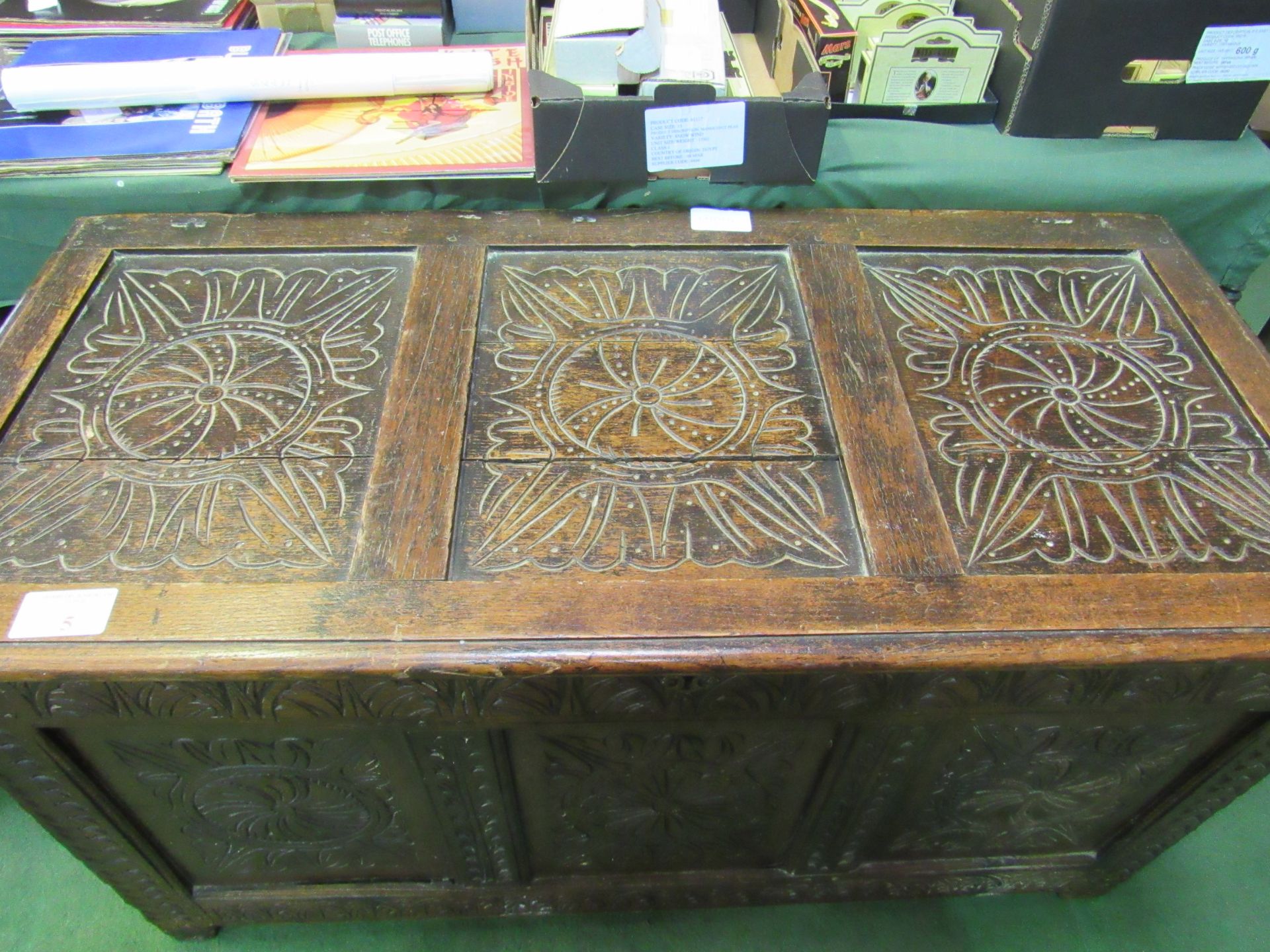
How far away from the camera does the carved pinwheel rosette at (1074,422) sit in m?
0.80

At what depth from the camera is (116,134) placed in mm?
1098

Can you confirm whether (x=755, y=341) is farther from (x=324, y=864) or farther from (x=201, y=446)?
(x=324, y=864)

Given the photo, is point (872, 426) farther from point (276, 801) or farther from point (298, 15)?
point (298, 15)

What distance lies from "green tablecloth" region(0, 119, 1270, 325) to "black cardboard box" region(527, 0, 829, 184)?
0.15ft

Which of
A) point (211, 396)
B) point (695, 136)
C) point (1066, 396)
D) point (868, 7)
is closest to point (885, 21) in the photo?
point (868, 7)

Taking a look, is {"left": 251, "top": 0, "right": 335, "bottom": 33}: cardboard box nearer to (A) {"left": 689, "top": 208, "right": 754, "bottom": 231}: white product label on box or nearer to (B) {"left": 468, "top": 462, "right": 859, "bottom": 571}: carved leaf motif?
(A) {"left": 689, "top": 208, "right": 754, "bottom": 231}: white product label on box

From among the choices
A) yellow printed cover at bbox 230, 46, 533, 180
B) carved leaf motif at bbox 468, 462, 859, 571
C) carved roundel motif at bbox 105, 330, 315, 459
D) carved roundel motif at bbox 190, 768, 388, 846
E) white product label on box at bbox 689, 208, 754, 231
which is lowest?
carved roundel motif at bbox 190, 768, 388, 846

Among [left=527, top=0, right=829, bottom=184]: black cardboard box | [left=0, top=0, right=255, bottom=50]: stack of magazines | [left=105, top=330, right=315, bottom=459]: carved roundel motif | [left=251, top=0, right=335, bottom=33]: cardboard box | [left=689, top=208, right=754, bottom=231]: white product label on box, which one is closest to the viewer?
[left=105, top=330, right=315, bottom=459]: carved roundel motif

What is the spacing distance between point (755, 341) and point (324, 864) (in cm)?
87

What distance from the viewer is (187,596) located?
726 mm

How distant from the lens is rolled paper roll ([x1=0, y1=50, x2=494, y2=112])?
3.59 feet

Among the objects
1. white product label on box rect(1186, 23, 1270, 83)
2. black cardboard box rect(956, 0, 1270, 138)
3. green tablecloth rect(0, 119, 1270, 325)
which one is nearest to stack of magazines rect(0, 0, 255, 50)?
green tablecloth rect(0, 119, 1270, 325)

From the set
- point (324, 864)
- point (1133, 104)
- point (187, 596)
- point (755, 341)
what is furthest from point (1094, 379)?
point (324, 864)

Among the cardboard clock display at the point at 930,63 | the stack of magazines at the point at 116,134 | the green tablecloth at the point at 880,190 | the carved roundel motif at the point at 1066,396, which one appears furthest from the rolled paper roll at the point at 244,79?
the carved roundel motif at the point at 1066,396
